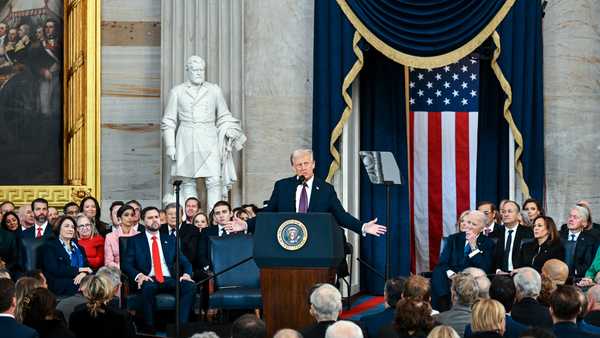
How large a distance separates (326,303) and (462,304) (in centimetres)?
98

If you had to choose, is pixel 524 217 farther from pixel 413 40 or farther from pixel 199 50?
pixel 199 50

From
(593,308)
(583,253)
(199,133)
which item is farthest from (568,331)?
(199,133)

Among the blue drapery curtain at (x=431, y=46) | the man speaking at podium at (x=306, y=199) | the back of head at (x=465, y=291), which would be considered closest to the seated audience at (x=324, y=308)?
the back of head at (x=465, y=291)

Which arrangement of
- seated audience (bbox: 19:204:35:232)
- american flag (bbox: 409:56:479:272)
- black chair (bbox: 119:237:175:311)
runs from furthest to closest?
american flag (bbox: 409:56:479:272), seated audience (bbox: 19:204:35:232), black chair (bbox: 119:237:175:311)

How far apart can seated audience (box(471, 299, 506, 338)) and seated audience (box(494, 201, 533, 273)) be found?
508 centimetres

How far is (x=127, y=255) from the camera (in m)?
11.6

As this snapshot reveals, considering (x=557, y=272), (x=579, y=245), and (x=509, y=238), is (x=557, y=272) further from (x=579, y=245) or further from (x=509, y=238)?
(x=509, y=238)

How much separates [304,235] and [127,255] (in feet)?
9.48

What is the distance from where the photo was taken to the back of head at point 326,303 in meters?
7.18

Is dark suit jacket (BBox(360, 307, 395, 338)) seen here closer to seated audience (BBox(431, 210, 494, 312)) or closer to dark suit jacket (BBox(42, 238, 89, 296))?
seated audience (BBox(431, 210, 494, 312))

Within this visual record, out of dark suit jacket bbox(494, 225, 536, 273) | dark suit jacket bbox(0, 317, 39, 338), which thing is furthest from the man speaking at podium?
dark suit jacket bbox(0, 317, 39, 338)

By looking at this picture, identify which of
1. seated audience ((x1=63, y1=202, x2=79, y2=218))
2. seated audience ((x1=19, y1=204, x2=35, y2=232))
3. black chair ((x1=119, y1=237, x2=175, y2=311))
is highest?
seated audience ((x1=63, y1=202, x2=79, y2=218))

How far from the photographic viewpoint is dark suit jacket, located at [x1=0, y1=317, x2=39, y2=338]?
660 cm

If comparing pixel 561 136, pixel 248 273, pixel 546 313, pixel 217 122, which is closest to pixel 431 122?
pixel 561 136
